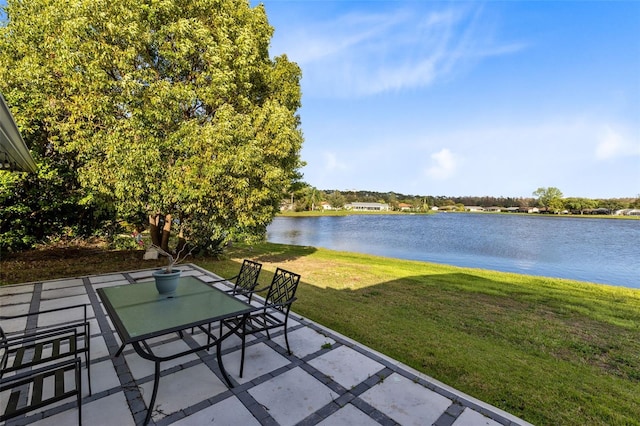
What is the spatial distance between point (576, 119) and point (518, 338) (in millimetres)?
18554

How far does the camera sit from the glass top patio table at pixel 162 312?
90.8 inches

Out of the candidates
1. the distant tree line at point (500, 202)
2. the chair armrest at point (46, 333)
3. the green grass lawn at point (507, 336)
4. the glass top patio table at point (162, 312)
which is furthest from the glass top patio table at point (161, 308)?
the distant tree line at point (500, 202)

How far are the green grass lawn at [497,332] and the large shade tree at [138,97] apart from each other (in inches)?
105

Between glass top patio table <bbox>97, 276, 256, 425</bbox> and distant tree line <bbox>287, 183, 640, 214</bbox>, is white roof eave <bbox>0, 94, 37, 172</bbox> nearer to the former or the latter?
glass top patio table <bbox>97, 276, 256, 425</bbox>

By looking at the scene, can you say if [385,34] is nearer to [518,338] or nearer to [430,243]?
[518,338]

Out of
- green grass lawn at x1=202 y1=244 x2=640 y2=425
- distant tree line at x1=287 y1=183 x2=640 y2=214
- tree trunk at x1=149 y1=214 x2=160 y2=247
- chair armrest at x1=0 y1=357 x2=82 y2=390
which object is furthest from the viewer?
distant tree line at x1=287 y1=183 x2=640 y2=214

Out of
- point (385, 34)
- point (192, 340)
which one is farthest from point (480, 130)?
point (192, 340)

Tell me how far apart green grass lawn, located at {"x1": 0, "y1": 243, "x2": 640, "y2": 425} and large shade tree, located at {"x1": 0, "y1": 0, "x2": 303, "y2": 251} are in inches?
105

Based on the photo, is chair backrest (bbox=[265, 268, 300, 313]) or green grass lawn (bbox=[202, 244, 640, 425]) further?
chair backrest (bbox=[265, 268, 300, 313])

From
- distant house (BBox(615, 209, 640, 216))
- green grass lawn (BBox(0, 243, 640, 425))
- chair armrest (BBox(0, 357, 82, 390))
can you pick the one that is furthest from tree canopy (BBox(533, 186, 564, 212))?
chair armrest (BBox(0, 357, 82, 390))

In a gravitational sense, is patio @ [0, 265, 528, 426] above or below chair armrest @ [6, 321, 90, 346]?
below

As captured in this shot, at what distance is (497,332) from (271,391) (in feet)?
13.4

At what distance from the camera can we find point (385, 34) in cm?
1194

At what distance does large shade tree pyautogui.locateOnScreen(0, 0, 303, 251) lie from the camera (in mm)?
6199
